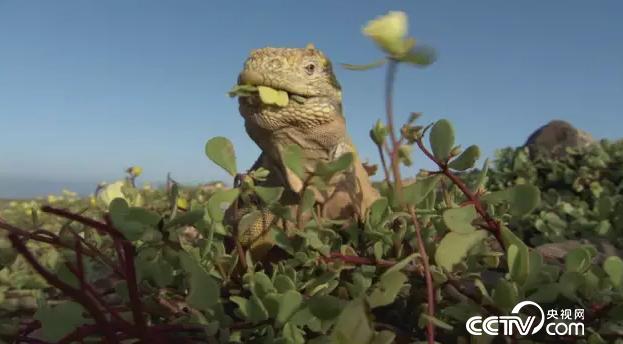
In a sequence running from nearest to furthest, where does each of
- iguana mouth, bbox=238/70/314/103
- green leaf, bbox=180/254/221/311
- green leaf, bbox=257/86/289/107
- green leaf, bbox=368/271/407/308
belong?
green leaf, bbox=368/271/407/308 → green leaf, bbox=180/254/221/311 → green leaf, bbox=257/86/289/107 → iguana mouth, bbox=238/70/314/103

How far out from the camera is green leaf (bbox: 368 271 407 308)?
1309mm

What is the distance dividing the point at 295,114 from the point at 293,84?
0.15 metres

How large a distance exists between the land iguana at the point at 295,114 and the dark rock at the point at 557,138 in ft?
24.6

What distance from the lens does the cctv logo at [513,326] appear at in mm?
1500

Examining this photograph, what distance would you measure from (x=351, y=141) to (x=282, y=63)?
0.64 metres

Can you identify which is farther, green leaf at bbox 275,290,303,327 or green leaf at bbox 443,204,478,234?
green leaf at bbox 443,204,478,234

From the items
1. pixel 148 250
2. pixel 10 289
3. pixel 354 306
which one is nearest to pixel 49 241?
pixel 148 250

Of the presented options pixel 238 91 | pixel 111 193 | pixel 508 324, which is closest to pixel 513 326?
pixel 508 324

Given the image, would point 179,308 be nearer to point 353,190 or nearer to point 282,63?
point 353,190

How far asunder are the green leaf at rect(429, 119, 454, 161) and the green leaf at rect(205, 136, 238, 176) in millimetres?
577

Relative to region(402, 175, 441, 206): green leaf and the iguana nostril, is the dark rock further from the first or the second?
region(402, 175, 441, 206): green leaf

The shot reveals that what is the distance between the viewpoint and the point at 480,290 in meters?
1.59

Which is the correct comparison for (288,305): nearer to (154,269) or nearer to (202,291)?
(202,291)

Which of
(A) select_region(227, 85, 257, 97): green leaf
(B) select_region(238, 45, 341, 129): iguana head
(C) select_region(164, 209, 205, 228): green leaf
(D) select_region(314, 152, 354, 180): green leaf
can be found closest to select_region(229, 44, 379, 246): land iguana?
(B) select_region(238, 45, 341, 129): iguana head
